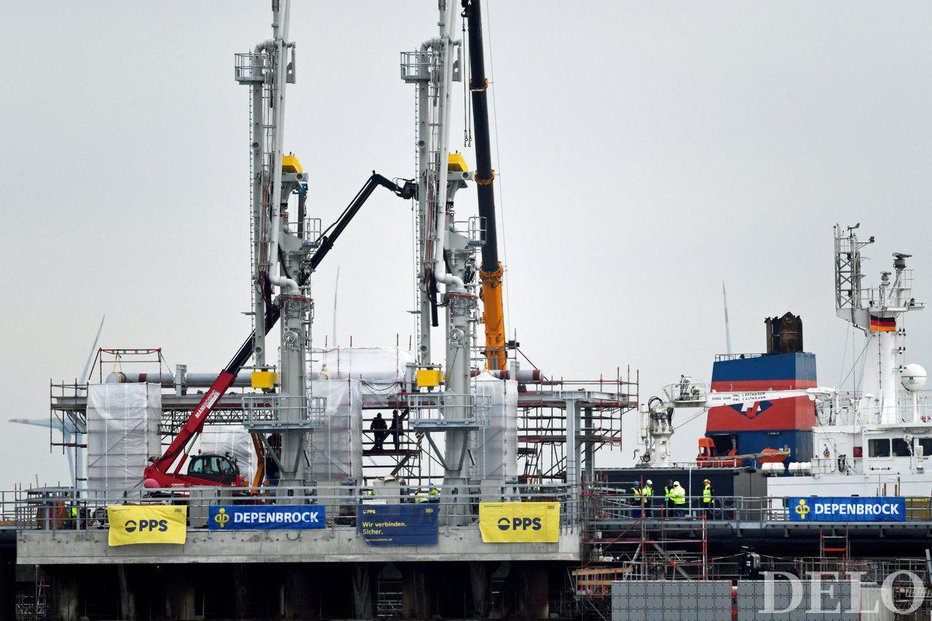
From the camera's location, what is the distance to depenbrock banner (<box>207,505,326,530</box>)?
57625 millimetres

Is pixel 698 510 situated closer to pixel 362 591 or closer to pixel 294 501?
pixel 362 591

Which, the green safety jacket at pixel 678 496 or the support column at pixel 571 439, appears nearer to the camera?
the green safety jacket at pixel 678 496

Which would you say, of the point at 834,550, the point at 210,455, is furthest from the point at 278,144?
the point at 834,550

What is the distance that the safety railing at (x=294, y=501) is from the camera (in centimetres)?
5806

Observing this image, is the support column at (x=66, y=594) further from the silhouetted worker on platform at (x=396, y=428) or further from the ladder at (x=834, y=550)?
the ladder at (x=834, y=550)

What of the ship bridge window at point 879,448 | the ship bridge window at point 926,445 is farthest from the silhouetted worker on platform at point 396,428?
the ship bridge window at point 926,445

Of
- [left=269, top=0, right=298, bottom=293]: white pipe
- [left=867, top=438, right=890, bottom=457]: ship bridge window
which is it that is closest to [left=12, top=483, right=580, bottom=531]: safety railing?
[left=269, top=0, right=298, bottom=293]: white pipe

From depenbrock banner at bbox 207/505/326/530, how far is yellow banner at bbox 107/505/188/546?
4.70 ft

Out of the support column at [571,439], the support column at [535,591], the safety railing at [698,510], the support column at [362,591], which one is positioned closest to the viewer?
the support column at [535,591]

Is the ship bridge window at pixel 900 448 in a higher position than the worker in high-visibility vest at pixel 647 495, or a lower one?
higher

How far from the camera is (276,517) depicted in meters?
57.7

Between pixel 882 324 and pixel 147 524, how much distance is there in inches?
1228

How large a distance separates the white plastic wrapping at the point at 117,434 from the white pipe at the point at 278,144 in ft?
19.2

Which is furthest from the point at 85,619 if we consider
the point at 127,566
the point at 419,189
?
the point at 419,189
